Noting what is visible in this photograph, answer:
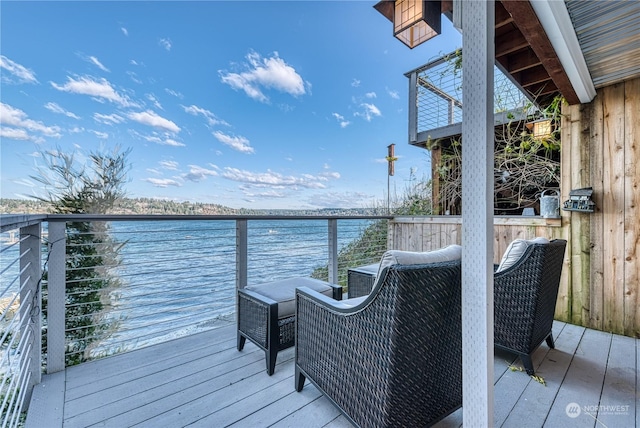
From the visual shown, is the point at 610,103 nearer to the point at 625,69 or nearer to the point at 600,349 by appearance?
the point at 625,69

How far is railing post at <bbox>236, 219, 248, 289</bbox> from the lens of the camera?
2547mm

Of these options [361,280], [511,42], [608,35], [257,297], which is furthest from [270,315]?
[608,35]

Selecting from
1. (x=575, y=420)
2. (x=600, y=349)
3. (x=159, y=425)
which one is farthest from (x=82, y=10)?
(x=600, y=349)

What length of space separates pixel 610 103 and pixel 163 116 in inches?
351

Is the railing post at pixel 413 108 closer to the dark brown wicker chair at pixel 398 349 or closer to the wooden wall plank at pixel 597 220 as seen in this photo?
the wooden wall plank at pixel 597 220

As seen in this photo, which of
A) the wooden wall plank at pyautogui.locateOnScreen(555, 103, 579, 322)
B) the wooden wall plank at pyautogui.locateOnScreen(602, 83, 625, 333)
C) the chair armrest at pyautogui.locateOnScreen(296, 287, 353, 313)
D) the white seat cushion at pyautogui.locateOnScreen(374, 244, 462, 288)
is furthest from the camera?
the wooden wall plank at pyautogui.locateOnScreen(555, 103, 579, 322)

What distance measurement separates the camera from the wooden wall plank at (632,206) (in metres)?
2.37

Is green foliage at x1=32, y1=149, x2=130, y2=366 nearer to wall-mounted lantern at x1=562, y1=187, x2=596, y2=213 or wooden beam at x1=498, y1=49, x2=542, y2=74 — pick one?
wooden beam at x1=498, y1=49, x2=542, y2=74

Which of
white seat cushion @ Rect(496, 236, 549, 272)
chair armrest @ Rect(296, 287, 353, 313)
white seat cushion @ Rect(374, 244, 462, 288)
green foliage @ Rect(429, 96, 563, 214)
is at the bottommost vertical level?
chair armrest @ Rect(296, 287, 353, 313)

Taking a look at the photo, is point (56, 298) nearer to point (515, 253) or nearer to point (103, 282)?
point (103, 282)

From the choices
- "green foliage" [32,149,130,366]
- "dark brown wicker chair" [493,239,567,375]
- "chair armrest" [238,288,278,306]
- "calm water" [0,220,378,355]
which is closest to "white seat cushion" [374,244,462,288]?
"dark brown wicker chair" [493,239,567,375]

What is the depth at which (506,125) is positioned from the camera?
449 centimetres

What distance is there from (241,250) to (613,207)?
342 cm

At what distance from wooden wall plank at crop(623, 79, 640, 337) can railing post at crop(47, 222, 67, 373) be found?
14.6 feet
